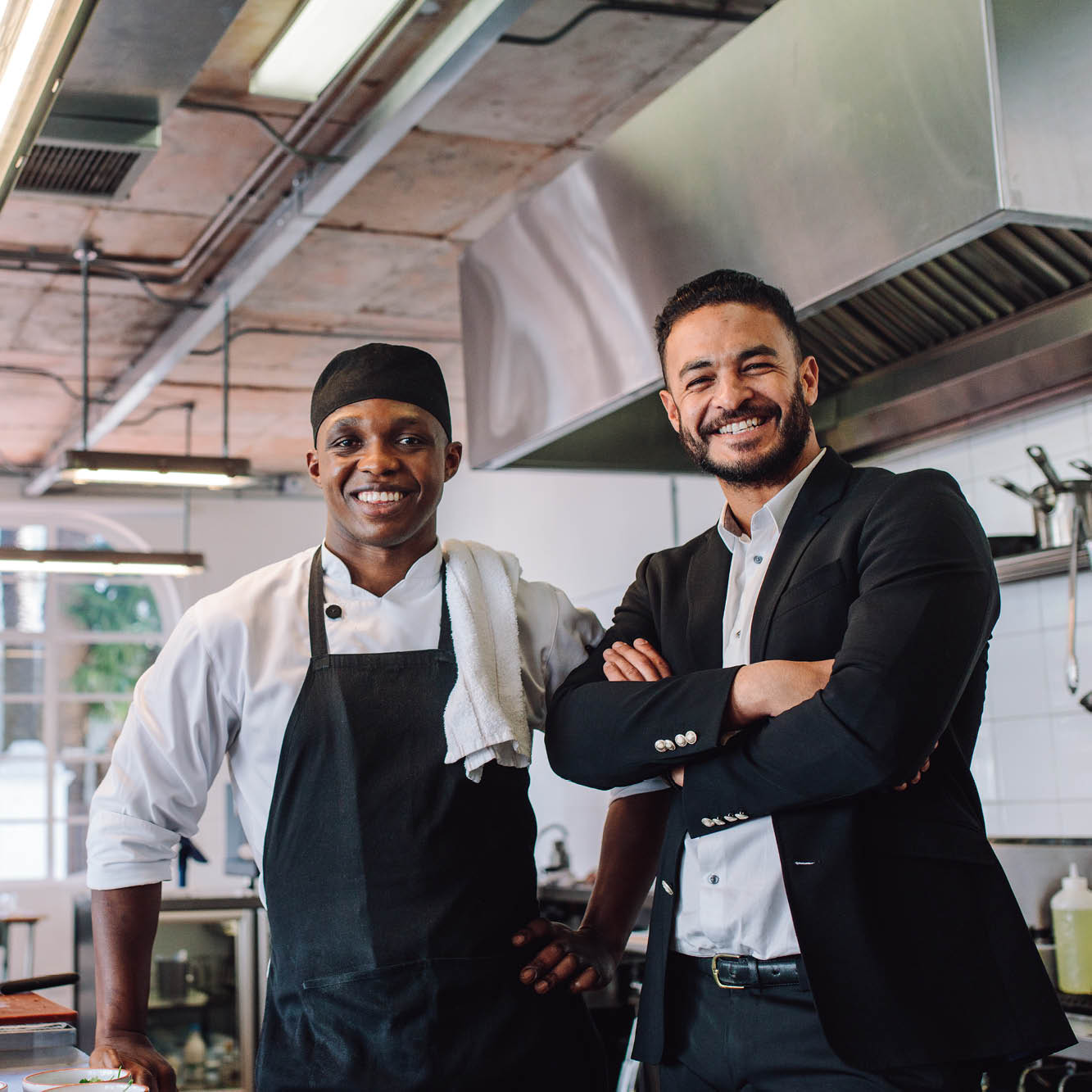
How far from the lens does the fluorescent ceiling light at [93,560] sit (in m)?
6.80

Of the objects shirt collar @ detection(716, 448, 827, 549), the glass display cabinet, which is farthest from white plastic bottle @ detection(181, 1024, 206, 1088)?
shirt collar @ detection(716, 448, 827, 549)

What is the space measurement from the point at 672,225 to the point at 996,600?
142 cm

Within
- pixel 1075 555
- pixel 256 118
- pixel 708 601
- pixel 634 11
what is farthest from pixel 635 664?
pixel 256 118

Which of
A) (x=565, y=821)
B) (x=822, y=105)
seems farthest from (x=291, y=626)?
(x=565, y=821)

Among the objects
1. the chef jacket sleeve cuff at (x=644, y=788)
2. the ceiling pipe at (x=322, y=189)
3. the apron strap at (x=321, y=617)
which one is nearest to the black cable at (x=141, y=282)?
the ceiling pipe at (x=322, y=189)

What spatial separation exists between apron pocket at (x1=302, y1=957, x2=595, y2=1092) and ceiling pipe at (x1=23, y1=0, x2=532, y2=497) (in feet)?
6.48

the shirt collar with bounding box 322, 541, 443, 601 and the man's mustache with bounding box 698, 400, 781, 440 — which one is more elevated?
the man's mustache with bounding box 698, 400, 781, 440

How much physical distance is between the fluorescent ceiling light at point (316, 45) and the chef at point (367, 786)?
121 cm

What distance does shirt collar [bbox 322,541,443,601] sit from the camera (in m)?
1.96

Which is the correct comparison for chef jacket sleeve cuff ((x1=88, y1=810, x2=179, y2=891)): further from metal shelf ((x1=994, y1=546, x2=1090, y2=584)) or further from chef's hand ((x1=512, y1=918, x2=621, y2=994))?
metal shelf ((x1=994, y1=546, x2=1090, y2=584))

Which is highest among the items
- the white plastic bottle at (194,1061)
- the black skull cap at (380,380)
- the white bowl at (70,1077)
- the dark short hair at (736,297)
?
the dark short hair at (736,297)

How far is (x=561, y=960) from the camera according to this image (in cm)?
183

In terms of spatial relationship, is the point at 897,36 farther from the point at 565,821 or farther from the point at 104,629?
the point at 104,629

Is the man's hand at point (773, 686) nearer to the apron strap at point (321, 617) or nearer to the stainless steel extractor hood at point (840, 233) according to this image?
the apron strap at point (321, 617)
